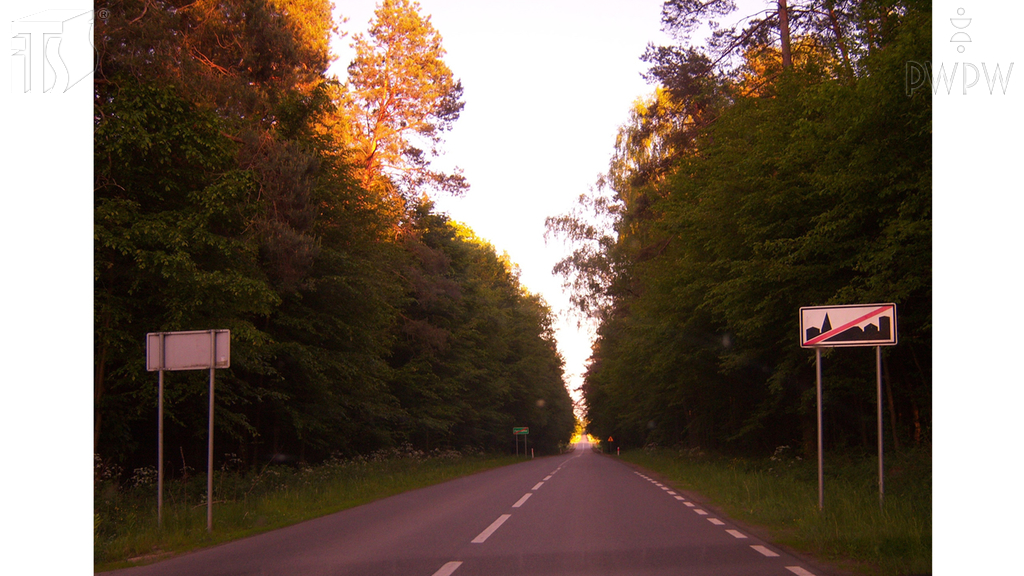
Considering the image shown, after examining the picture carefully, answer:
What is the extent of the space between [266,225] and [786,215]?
12.0 m

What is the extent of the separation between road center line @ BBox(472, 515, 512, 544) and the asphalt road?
2cm

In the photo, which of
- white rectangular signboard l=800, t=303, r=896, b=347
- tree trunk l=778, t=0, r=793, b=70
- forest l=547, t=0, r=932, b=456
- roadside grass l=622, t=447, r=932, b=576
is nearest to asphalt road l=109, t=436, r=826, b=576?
roadside grass l=622, t=447, r=932, b=576

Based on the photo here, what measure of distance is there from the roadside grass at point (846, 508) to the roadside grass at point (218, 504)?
25.4 feet

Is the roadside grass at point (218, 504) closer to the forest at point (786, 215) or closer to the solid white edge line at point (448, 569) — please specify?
the solid white edge line at point (448, 569)

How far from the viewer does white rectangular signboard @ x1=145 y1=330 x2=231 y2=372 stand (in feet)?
34.1

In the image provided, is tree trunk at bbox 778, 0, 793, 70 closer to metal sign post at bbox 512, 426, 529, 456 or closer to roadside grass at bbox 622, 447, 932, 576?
roadside grass at bbox 622, 447, 932, 576

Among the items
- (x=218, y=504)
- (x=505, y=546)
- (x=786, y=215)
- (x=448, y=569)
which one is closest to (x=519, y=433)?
(x=786, y=215)

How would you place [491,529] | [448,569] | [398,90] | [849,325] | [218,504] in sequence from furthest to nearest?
[398,90] < [218,504] < [491,529] < [849,325] < [448,569]

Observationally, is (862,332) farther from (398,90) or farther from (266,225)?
(398,90)

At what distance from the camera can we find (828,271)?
13.5m

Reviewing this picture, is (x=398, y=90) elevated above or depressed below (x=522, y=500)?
above

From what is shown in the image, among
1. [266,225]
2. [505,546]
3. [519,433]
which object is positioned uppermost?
[266,225]

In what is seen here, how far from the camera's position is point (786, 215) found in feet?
50.6

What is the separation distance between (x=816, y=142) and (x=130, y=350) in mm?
13523
